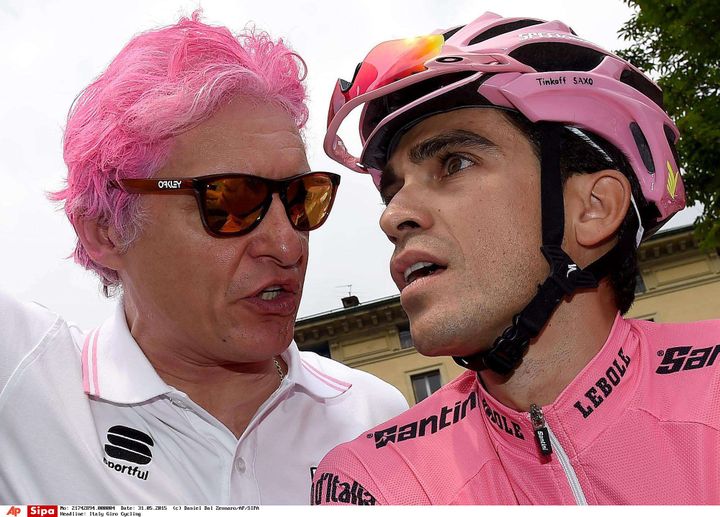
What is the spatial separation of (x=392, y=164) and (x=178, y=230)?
3.98 feet

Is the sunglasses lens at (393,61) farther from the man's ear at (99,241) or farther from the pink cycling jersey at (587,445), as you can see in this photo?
the man's ear at (99,241)

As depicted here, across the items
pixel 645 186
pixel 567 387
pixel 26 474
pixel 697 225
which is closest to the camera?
pixel 567 387

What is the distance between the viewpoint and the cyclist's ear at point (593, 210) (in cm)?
301

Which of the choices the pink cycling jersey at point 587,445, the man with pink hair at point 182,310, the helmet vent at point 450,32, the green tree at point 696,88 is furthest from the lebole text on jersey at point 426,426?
the green tree at point 696,88

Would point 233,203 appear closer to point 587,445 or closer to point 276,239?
point 276,239

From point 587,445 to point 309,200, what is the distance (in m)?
2.08

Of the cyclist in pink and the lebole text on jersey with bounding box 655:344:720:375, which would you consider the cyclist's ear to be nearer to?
the cyclist in pink

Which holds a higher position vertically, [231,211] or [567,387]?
[231,211]

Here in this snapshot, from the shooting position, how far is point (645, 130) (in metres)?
3.16

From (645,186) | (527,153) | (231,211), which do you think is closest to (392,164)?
(527,153)

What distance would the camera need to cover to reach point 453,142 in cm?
297

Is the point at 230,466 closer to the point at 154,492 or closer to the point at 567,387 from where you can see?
the point at 154,492

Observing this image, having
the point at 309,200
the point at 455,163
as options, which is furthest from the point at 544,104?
the point at 309,200

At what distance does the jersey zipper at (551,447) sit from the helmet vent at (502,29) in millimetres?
1822
